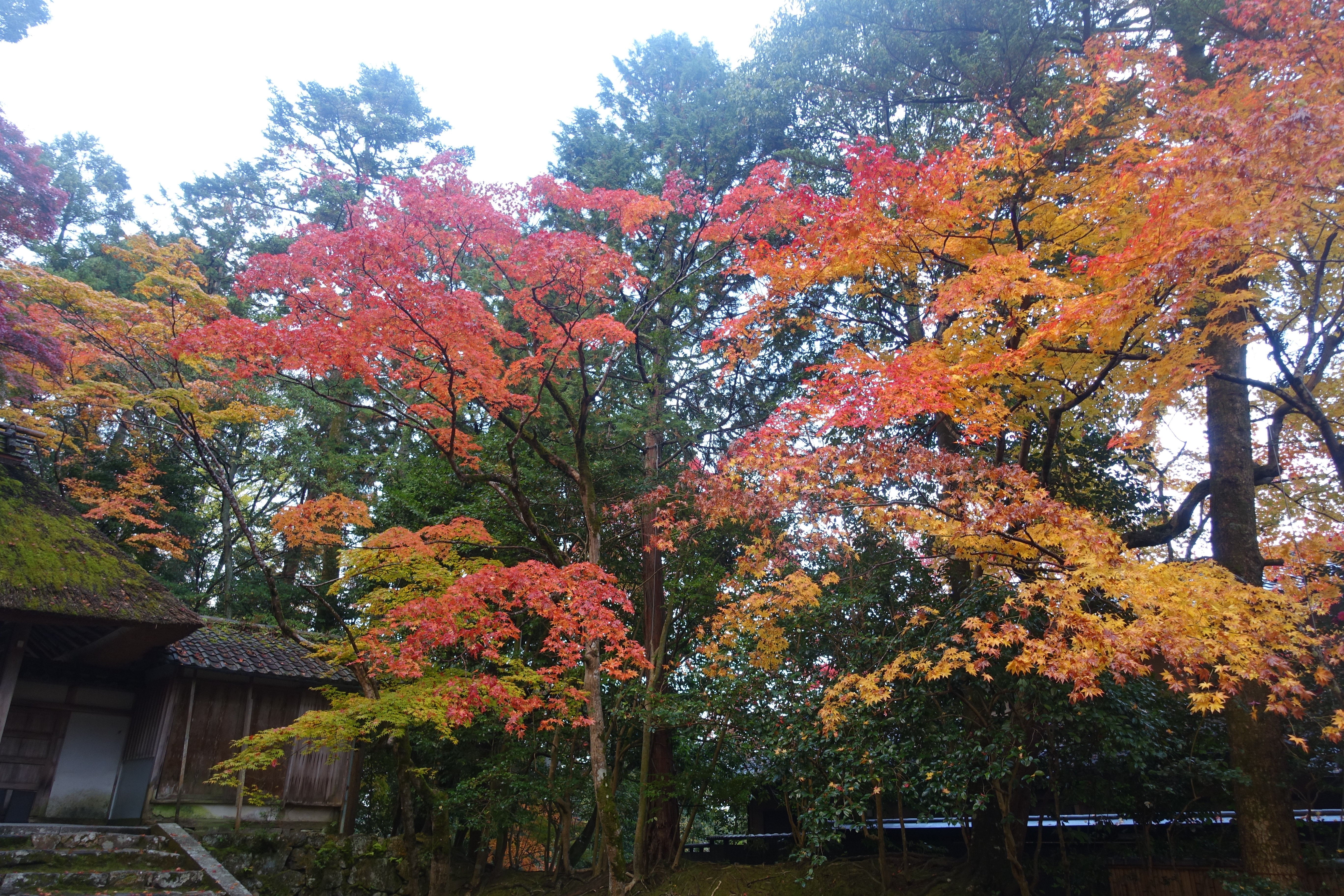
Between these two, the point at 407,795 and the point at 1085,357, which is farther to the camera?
the point at 407,795

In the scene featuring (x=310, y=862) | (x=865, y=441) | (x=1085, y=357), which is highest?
(x=1085, y=357)

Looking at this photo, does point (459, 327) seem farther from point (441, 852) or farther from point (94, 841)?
point (441, 852)

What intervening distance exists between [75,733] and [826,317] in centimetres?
1208

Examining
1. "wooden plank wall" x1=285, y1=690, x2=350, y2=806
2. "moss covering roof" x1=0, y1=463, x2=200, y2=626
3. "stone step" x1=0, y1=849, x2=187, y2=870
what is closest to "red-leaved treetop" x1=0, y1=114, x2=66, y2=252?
"moss covering roof" x1=0, y1=463, x2=200, y2=626

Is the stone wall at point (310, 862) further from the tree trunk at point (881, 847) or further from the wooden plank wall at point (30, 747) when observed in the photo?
the tree trunk at point (881, 847)

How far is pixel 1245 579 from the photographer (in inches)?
284

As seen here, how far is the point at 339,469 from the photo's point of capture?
48.3 feet

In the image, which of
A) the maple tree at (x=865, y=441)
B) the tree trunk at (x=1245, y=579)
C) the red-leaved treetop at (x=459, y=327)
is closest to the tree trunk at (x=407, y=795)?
the maple tree at (x=865, y=441)

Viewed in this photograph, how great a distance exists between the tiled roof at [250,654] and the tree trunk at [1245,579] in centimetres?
1054

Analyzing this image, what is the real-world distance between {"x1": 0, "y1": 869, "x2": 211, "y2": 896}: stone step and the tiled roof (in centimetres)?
301

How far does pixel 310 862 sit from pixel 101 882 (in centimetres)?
362

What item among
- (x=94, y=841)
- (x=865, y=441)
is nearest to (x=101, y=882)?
(x=94, y=841)

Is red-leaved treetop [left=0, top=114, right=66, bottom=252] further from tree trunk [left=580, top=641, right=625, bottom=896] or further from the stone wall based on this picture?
tree trunk [left=580, top=641, right=625, bottom=896]

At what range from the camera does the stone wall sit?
9469mm
